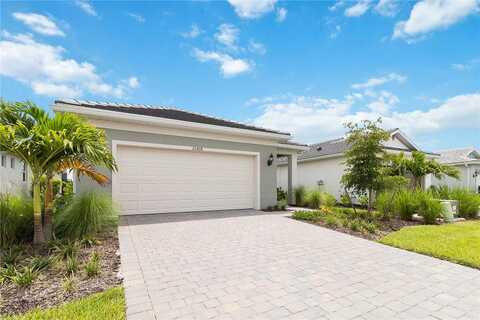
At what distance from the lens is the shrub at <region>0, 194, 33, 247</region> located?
16.1 feet

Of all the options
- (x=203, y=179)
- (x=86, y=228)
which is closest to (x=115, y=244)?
(x=86, y=228)

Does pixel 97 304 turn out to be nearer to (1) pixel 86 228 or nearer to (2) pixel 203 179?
(1) pixel 86 228

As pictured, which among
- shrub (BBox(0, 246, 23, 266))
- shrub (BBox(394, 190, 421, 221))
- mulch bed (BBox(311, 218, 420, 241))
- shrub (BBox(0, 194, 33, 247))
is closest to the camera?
shrub (BBox(0, 246, 23, 266))

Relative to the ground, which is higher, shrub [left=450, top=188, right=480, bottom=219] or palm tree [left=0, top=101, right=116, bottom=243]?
palm tree [left=0, top=101, right=116, bottom=243]

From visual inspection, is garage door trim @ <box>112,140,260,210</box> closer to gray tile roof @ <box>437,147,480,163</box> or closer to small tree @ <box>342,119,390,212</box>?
small tree @ <box>342,119,390,212</box>

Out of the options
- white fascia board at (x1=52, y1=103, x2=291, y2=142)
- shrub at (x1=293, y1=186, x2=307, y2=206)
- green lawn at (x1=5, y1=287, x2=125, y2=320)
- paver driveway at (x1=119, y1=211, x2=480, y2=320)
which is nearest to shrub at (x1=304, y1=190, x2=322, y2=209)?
shrub at (x1=293, y1=186, x2=307, y2=206)

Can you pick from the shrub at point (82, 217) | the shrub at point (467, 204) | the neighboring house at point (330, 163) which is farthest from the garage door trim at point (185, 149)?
the shrub at point (467, 204)

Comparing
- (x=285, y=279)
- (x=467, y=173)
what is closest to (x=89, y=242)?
(x=285, y=279)

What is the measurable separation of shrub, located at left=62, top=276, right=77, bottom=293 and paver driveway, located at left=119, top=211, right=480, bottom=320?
66 centimetres

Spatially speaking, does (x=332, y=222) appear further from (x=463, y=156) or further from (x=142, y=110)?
(x=463, y=156)

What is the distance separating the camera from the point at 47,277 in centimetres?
367

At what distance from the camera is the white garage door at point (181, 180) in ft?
28.5

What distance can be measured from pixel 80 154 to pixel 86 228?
1.76 metres

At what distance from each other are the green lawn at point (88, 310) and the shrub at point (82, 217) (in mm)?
2924
